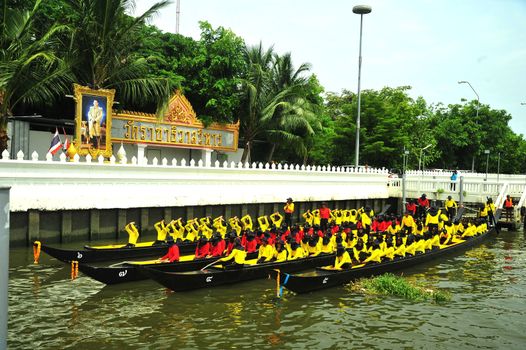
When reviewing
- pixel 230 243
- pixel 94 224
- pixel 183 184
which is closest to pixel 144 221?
pixel 94 224

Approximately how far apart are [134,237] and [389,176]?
2323cm

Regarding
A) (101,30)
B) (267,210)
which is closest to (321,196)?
(267,210)

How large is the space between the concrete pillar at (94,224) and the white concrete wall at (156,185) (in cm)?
30

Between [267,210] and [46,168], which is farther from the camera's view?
[267,210]

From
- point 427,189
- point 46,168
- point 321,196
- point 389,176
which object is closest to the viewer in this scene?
point 46,168

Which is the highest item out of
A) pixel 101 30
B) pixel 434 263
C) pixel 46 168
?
pixel 101 30

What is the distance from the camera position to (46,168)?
18.1 metres

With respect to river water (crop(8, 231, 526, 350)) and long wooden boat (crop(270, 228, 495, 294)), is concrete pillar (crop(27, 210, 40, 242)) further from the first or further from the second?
long wooden boat (crop(270, 228, 495, 294))

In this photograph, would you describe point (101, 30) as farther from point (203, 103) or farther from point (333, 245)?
point (333, 245)

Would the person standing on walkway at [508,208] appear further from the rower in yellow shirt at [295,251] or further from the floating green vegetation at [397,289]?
the rower in yellow shirt at [295,251]

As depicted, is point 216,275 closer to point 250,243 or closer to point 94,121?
point 250,243

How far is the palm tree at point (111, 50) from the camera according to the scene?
22031mm

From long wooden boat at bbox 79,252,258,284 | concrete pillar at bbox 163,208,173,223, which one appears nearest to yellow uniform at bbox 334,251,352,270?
long wooden boat at bbox 79,252,258,284

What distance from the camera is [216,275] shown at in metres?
13.3
